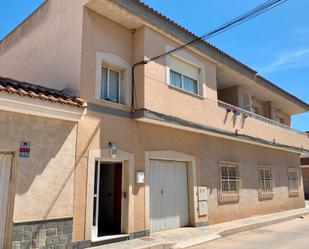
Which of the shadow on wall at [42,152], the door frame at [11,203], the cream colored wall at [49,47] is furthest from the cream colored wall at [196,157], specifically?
the cream colored wall at [49,47]

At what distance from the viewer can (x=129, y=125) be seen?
941 cm

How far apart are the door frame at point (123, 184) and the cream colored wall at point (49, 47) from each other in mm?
2112

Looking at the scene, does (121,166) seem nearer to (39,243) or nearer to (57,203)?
(57,203)

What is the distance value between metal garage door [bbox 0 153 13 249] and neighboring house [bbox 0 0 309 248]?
39cm

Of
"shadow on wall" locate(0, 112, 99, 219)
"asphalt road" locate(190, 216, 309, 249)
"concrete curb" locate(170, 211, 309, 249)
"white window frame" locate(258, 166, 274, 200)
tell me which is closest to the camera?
"shadow on wall" locate(0, 112, 99, 219)

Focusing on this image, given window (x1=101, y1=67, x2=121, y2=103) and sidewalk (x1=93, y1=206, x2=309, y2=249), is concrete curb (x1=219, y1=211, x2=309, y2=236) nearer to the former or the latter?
sidewalk (x1=93, y1=206, x2=309, y2=249)

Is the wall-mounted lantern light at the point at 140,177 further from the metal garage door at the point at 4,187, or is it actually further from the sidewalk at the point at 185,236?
the metal garage door at the point at 4,187

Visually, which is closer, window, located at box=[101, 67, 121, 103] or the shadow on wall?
the shadow on wall

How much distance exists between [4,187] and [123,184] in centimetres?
350

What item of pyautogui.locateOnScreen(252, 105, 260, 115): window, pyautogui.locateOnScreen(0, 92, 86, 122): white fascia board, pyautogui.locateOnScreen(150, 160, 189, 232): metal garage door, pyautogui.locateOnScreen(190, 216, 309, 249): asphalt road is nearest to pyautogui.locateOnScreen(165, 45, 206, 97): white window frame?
pyautogui.locateOnScreen(150, 160, 189, 232): metal garage door

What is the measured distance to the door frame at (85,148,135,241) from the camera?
7930 millimetres

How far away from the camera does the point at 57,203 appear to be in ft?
23.9

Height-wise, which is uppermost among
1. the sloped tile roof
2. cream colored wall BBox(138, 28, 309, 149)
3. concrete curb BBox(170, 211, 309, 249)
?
cream colored wall BBox(138, 28, 309, 149)

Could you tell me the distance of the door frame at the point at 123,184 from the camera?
312 inches
